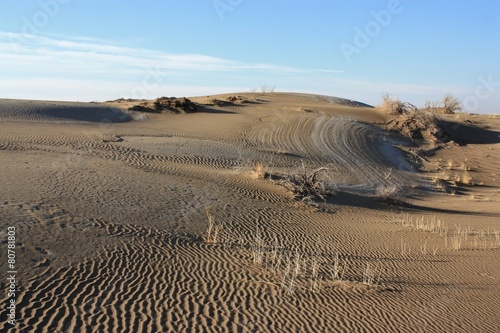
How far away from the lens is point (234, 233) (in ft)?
34.6

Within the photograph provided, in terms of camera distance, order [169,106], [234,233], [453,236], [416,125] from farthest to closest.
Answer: [169,106] < [416,125] < [453,236] < [234,233]

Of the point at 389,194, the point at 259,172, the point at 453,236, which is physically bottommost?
the point at 453,236

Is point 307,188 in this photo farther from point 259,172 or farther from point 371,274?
point 371,274

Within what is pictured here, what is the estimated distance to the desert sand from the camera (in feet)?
22.1

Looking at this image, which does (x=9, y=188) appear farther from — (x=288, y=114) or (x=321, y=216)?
(x=288, y=114)

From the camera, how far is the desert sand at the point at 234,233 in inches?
266

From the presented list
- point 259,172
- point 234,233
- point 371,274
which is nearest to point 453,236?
point 371,274

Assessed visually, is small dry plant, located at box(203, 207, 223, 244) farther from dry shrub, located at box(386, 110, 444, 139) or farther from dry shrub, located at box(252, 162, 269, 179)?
dry shrub, located at box(386, 110, 444, 139)

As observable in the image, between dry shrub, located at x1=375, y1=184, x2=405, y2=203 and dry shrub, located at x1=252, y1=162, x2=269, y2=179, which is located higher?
dry shrub, located at x1=252, y1=162, x2=269, y2=179

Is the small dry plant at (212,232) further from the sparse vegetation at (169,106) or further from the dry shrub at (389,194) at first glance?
the sparse vegetation at (169,106)

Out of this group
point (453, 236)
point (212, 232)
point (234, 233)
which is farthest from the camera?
point (453, 236)

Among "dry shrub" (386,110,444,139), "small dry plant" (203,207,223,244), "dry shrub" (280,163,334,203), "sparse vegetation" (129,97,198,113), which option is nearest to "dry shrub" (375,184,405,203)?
"dry shrub" (280,163,334,203)

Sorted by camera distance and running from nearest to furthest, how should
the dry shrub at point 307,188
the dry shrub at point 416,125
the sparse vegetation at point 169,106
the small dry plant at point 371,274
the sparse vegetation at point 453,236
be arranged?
1. the small dry plant at point 371,274
2. the sparse vegetation at point 453,236
3. the dry shrub at point 307,188
4. the dry shrub at point 416,125
5. the sparse vegetation at point 169,106

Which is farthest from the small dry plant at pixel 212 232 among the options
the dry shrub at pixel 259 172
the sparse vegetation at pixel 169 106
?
the sparse vegetation at pixel 169 106
